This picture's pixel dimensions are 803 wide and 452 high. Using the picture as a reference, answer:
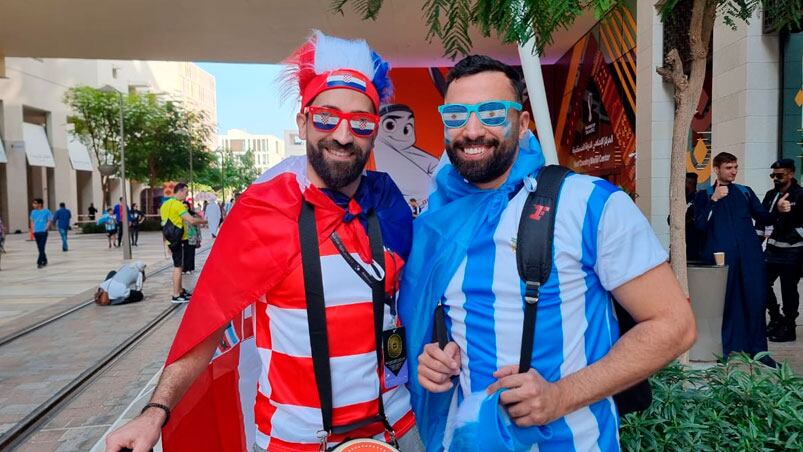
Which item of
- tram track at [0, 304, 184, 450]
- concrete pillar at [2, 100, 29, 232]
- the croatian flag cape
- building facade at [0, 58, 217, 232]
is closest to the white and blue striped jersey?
the croatian flag cape

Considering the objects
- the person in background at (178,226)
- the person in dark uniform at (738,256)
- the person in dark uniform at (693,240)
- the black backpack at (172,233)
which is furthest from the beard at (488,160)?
the black backpack at (172,233)

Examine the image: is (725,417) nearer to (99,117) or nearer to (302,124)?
(302,124)

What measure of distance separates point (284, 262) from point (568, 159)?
16.0 metres

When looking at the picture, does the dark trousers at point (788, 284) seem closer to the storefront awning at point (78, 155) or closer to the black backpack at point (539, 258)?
the black backpack at point (539, 258)

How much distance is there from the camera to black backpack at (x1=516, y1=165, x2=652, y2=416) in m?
1.36

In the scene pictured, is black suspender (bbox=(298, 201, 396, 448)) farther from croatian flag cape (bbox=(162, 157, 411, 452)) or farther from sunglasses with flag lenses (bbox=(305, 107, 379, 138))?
sunglasses with flag lenses (bbox=(305, 107, 379, 138))

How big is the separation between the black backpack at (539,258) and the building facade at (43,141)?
106 ft

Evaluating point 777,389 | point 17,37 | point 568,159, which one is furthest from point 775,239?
point 17,37

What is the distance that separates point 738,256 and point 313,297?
15.7 feet

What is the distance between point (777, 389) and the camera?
8.63 ft

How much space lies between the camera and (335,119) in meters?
1.83

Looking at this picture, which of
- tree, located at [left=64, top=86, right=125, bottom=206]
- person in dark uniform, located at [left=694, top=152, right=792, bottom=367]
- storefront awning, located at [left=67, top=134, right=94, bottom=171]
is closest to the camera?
person in dark uniform, located at [left=694, top=152, right=792, bottom=367]

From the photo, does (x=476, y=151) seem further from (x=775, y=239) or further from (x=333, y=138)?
(x=775, y=239)

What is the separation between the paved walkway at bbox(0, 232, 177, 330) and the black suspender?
7430mm
